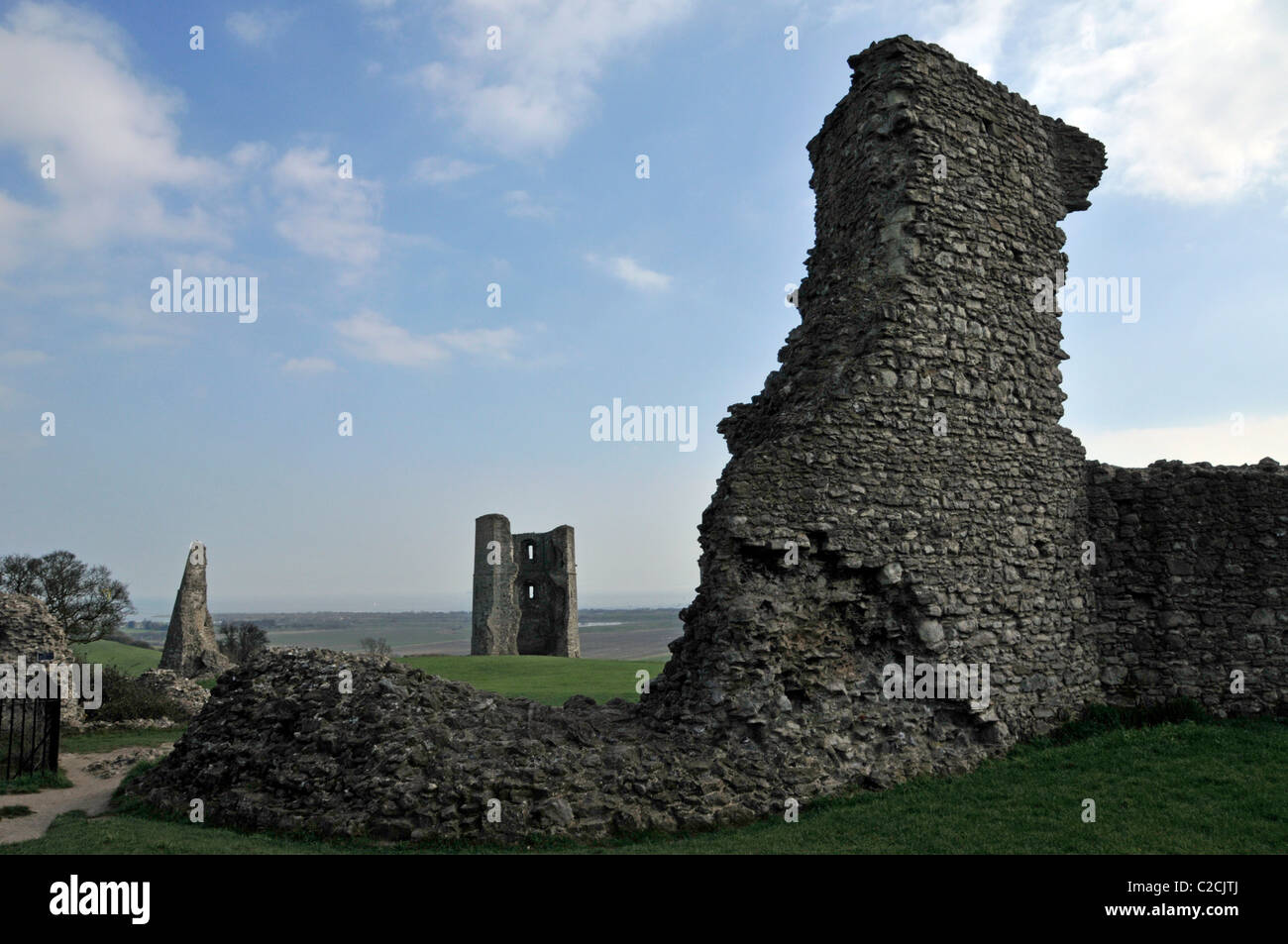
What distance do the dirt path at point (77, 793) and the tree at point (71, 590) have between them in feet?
65.7

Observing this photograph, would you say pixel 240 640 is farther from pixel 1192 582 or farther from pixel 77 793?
pixel 1192 582

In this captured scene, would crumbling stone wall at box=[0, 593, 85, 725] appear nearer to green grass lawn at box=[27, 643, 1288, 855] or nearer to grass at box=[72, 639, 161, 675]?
green grass lawn at box=[27, 643, 1288, 855]

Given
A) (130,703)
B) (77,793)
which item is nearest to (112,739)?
(130,703)

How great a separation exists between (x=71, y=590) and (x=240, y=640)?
8.30m

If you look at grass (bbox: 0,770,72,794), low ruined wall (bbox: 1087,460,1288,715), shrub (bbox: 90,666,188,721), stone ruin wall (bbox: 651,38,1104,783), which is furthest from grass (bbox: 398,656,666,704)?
low ruined wall (bbox: 1087,460,1288,715)

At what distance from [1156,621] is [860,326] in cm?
596

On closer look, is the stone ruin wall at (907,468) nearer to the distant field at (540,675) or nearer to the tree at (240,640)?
the distant field at (540,675)

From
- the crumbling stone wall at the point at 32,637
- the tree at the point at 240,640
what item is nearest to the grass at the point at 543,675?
the crumbling stone wall at the point at 32,637

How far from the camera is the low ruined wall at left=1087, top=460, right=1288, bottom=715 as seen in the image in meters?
10.8

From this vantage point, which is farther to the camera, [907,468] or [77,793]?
[77,793]

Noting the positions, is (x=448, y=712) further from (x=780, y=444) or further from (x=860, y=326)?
(x=860, y=326)

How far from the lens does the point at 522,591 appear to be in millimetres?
40531
